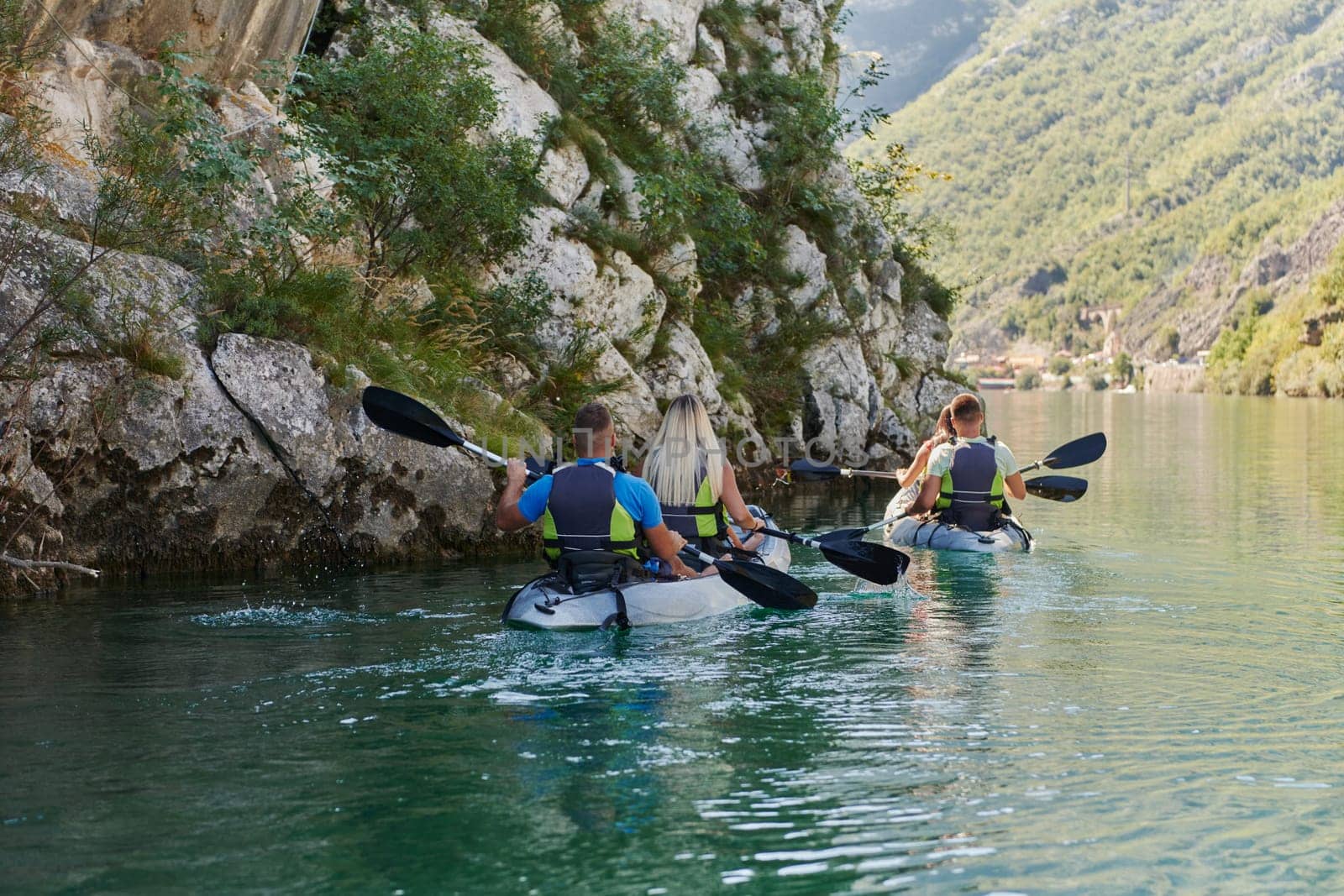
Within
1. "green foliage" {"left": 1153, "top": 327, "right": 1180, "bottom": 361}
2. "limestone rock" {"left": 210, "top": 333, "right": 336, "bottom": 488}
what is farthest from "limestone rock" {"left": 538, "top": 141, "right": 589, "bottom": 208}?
"green foliage" {"left": 1153, "top": 327, "right": 1180, "bottom": 361}

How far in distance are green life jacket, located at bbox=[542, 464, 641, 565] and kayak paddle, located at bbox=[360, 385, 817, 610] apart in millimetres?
511

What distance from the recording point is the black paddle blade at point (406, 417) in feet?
32.3

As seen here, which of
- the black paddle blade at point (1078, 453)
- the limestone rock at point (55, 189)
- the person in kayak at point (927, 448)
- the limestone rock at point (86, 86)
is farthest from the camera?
the black paddle blade at point (1078, 453)

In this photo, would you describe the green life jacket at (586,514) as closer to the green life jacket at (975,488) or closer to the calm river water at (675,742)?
the calm river water at (675,742)

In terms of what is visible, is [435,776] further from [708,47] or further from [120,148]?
[708,47]

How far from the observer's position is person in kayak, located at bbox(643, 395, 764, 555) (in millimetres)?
9570

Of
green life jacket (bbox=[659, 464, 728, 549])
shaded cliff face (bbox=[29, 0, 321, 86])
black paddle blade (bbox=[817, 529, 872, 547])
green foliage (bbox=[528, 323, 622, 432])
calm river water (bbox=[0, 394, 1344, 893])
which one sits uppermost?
shaded cliff face (bbox=[29, 0, 321, 86])

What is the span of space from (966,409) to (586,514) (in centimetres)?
567

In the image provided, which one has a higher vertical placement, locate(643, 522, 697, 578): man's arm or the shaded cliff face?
the shaded cliff face

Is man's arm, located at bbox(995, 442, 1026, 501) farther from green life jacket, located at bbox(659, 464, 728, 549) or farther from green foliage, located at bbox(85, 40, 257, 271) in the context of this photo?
green foliage, located at bbox(85, 40, 257, 271)

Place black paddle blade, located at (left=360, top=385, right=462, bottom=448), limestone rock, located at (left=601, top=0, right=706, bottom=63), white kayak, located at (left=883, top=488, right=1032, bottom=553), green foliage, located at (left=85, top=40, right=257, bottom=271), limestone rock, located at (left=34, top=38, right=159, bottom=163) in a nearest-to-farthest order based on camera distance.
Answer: black paddle blade, located at (left=360, top=385, right=462, bottom=448) < green foliage, located at (left=85, top=40, right=257, bottom=271) < limestone rock, located at (left=34, top=38, right=159, bottom=163) < white kayak, located at (left=883, top=488, right=1032, bottom=553) < limestone rock, located at (left=601, top=0, right=706, bottom=63)

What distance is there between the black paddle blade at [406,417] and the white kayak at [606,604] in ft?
5.32

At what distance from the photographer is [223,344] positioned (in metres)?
11.2

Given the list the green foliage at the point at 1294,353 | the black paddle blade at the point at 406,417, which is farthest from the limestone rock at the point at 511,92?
the green foliage at the point at 1294,353
